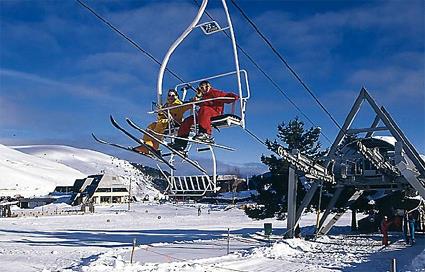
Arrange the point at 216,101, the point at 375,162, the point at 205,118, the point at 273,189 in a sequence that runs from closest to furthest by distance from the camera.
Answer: the point at 205,118
the point at 216,101
the point at 375,162
the point at 273,189

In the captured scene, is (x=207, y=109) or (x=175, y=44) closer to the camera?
(x=175, y=44)

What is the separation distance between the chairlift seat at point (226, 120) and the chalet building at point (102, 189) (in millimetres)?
91315

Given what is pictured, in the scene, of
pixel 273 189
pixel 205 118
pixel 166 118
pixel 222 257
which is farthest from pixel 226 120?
pixel 273 189

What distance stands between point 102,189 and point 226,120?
95664mm

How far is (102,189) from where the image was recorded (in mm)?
101875

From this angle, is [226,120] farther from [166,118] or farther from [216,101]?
[166,118]

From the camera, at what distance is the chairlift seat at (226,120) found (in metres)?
9.61

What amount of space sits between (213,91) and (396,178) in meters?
14.2

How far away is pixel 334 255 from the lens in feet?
58.5

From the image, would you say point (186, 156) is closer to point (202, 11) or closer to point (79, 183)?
point (202, 11)

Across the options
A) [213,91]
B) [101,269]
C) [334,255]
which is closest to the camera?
[213,91]

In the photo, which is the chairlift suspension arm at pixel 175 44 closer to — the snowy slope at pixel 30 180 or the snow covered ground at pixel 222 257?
the snow covered ground at pixel 222 257

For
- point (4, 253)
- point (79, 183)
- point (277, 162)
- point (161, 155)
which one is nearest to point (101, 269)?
point (161, 155)

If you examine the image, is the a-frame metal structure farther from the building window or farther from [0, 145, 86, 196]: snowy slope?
[0, 145, 86, 196]: snowy slope
